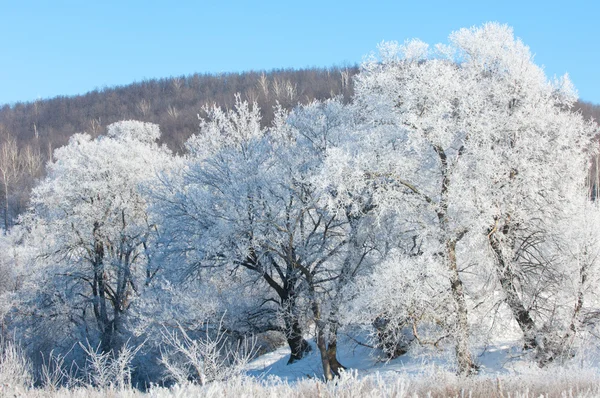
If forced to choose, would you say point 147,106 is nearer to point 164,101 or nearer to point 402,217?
point 164,101

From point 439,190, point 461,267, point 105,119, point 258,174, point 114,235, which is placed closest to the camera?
point 439,190

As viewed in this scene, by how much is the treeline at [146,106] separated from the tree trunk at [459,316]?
173 ft

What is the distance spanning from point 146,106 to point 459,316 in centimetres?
9410

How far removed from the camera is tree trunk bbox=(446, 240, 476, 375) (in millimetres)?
11352

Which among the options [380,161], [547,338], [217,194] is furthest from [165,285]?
[547,338]

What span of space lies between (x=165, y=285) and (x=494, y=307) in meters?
9.66

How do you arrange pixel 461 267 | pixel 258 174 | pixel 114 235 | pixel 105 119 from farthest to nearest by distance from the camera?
pixel 105 119 → pixel 114 235 → pixel 258 174 → pixel 461 267

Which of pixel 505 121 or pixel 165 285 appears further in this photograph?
pixel 165 285

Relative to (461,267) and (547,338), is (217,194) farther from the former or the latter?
(547,338)

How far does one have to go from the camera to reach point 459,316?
38.1ft

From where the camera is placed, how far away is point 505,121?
11.9 m

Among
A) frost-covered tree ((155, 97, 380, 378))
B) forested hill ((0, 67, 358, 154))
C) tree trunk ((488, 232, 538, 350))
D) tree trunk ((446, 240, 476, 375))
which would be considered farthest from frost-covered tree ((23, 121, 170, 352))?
forested hill ((0, 67, 358, 154))

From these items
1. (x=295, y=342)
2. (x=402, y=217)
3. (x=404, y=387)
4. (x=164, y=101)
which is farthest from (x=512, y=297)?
(x=164, y=101)

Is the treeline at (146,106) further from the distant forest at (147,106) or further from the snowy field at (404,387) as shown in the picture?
the snowy field at (404,387)
